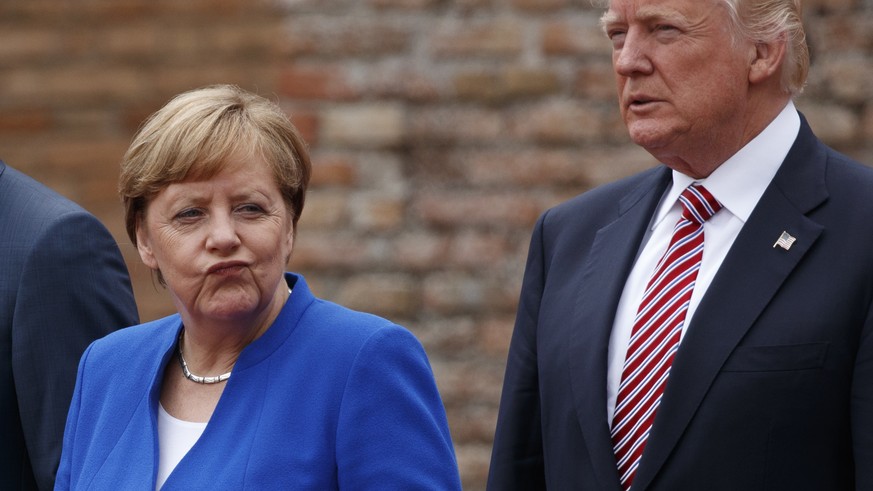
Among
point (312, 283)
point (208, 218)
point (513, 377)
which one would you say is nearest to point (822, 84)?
point (312, 283)

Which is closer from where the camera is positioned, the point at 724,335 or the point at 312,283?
the point at 724,335

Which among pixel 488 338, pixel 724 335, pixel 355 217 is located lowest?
pixel 488 338

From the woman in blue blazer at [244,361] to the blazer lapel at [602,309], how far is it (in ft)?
0.85

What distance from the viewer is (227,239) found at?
2.52 meters

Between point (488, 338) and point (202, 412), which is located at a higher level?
point (202, 412)

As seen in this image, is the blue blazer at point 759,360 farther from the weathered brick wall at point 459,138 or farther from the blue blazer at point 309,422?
the weathered brick wall at point 459,138

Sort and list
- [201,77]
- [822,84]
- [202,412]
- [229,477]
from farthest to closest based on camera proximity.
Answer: [201,77] → [822,84] → [202,412] → [229,477]

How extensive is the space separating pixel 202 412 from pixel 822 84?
2464 millimetres

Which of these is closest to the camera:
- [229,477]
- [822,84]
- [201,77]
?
[229,477]

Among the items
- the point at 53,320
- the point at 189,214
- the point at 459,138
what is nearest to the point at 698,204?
the point at 189,214

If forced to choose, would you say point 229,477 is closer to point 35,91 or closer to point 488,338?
point 488,338

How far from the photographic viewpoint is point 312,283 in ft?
14.7

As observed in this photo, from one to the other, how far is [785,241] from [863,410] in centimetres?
33

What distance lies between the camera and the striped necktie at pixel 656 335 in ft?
8.45
